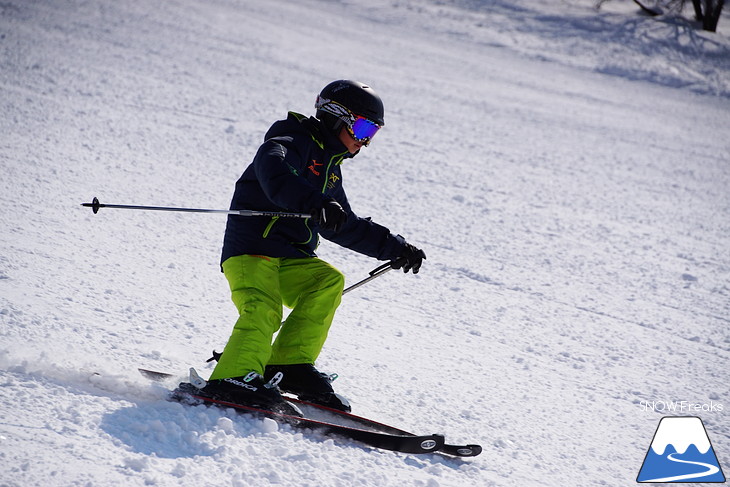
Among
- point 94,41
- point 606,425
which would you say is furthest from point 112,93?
point 606,425

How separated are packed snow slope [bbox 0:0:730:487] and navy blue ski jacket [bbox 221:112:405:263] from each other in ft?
2.63

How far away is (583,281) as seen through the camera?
19.2ft

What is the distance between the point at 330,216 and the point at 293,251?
490 millimetres

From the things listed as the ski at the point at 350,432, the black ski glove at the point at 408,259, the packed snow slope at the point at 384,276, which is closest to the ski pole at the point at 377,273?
the black ski glove at the point at 408,259

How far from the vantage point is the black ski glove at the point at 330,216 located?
298cm

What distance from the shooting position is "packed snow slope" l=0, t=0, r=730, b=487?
2.93m

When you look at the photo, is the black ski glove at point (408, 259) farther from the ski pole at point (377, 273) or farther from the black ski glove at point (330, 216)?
the black ski glove at point (330, 216)

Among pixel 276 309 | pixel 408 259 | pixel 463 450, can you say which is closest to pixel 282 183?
pixel 276 309

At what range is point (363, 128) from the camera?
3506mm

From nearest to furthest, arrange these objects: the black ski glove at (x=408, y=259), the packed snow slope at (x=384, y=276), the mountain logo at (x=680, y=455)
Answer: the packed snow slope at (x=384, y=276) < the mountain logo at (x=680, y=455) < the black ski glove at (x=408, y=259)

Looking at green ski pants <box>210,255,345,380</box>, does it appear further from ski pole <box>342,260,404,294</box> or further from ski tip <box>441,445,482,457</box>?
ski tip <box>441,445,482,457</box>

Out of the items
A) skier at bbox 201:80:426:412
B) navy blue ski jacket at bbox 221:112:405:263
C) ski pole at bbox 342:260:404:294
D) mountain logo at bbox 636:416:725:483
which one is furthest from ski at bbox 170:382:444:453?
mountain logo at bbox 636:416:725:483

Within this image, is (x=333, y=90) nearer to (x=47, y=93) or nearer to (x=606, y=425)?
(x=606, y=425)

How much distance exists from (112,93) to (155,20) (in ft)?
21.6
